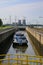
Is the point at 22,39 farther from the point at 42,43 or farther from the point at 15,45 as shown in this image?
the point at 42,43

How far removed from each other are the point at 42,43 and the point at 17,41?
10.2 metres

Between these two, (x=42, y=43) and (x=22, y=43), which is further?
(x=22, y=43)

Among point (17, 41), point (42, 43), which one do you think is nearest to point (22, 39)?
point (17, 41)

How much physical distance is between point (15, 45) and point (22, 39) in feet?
8.03

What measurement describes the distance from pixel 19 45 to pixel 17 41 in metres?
1.24

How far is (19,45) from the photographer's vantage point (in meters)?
48.8

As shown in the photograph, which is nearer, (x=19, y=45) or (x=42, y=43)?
(x=42, y=43)

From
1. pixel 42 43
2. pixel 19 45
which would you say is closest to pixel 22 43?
pixel 19 45

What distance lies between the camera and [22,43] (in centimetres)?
4875

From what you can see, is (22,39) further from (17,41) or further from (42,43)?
(42,43)

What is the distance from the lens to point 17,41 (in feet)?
163

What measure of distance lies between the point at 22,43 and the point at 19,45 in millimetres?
776

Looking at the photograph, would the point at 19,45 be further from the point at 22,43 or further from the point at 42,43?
the point at 42,43

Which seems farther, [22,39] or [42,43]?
[22,39]
